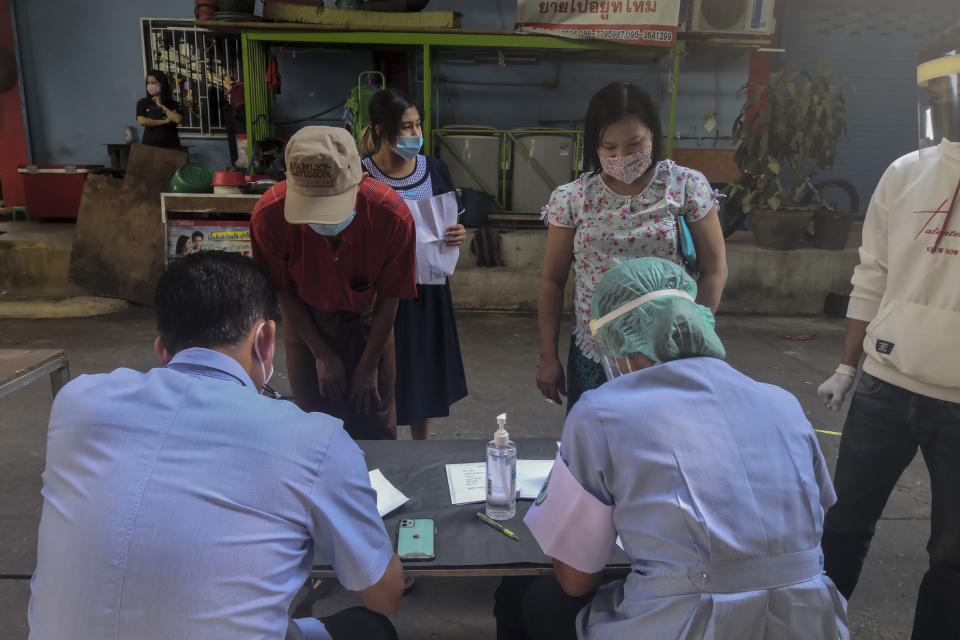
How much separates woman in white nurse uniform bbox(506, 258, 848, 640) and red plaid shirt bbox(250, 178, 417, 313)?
101 cm

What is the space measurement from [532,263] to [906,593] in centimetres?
429

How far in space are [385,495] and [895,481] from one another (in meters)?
1.34

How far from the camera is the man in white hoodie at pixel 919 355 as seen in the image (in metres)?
1.54

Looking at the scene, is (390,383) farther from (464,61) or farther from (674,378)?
(464,61)

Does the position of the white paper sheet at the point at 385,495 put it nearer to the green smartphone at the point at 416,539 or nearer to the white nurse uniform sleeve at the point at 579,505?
the green smartphone at the point at 416,539

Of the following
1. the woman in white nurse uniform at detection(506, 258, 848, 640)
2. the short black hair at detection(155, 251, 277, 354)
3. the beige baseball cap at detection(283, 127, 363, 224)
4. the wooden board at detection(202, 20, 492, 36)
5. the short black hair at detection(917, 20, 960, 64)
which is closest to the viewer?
the woman in white nurse uniform at detection(506, 258, 848, 640)

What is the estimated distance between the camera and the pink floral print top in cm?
193

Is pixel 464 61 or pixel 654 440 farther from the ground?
pixel 464 61

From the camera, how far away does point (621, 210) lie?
197cm

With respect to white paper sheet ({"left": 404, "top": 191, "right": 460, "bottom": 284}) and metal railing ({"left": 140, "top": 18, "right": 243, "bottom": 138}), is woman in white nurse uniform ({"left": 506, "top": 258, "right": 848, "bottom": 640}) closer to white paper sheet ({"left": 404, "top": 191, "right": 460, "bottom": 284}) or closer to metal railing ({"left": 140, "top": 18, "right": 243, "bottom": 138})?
white paper sheet ({"left": 404, "top": 191, "right": 460, "bottom": 284})

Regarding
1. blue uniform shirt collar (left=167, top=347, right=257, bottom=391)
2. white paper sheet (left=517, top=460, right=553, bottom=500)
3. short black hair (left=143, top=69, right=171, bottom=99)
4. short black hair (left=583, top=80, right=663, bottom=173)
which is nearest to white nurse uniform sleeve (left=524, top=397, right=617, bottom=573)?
white paper sheet (left=517, top=460, right=553, bottom=500)

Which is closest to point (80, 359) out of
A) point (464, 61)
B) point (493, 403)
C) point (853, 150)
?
point (493, 403)

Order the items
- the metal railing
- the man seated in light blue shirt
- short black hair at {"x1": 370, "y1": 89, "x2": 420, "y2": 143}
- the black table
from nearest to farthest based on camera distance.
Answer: the man seated in light blue shirt < the black table < short black hair at {"x1": 370, "y1": 89, "x2": 420, "y2": 143} < the metal railing

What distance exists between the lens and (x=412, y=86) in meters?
7.27
